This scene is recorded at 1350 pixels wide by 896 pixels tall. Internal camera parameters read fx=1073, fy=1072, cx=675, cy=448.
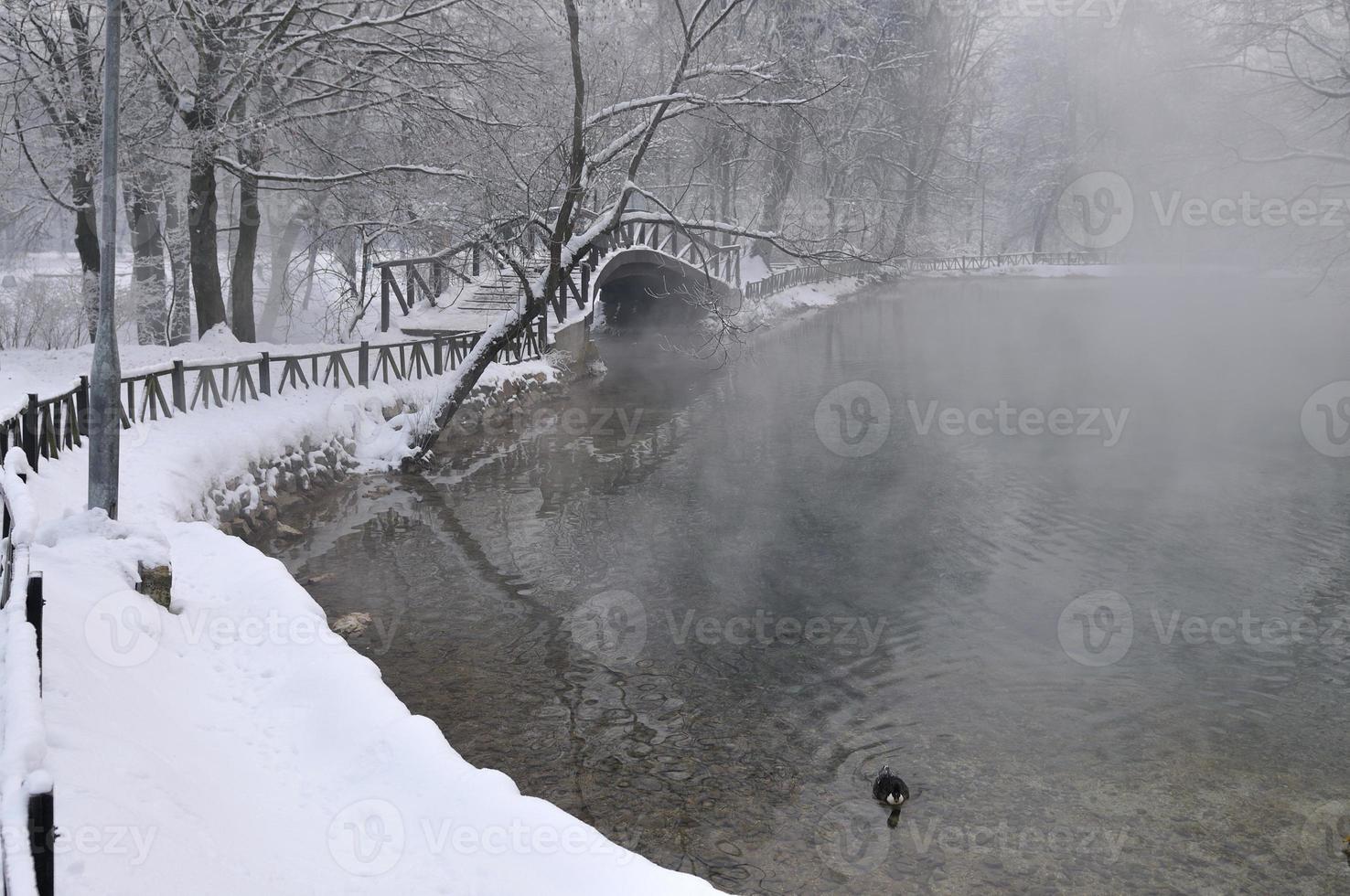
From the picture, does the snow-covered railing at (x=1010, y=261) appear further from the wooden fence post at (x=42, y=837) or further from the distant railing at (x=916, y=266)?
the wooden fence post at (x=42, y=837)

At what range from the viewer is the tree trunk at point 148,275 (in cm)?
2492

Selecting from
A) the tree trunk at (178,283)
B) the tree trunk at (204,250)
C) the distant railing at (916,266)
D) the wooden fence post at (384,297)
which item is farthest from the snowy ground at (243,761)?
the distant railing at (916,266)

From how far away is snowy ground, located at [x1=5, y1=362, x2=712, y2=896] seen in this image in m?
5.75

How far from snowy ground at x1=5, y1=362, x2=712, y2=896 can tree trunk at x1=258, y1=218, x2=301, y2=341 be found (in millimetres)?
23109

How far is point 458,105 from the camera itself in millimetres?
23734

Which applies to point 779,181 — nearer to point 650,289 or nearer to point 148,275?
point 650,289

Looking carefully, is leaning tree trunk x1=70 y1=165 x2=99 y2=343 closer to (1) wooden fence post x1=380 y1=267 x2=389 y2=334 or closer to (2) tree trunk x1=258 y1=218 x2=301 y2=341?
(2) tree trunk x1=258 y1=218 x2=301 y2=341

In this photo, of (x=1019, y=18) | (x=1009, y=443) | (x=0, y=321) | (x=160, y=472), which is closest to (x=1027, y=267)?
(x=1019, y=18)

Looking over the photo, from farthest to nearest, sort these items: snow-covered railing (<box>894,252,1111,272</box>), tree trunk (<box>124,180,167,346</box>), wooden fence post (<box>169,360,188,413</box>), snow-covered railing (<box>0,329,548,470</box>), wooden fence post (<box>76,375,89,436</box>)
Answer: snow-covered railing (<box>894,252,1111,272</box>) < tree trunk (<box>124,180,167,346</box>) < wooden fence post (<box>169,360,188,413</box>) < wooden fence post (<box>76,375,89,436</box>) < snow-covered railing (<box>0,329,548,470</box>)

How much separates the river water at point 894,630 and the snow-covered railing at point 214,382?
2.32 m

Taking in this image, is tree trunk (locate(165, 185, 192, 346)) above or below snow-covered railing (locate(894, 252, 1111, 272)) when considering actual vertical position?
below

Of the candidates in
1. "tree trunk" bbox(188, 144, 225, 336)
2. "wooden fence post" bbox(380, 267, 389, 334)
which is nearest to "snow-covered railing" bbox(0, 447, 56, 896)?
"tree trunk" bbox(188, 144, 225, 336)

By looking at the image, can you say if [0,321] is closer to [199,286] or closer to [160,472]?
[199,286]

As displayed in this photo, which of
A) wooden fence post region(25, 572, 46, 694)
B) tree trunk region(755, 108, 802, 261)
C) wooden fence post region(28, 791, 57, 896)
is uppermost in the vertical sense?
tree trunk region(755, 108, 802, 261)
